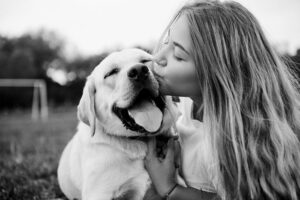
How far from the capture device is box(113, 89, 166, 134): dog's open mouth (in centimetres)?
267

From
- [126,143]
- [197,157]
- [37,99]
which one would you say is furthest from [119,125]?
[37,99]

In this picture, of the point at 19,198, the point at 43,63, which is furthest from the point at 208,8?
the point at 43,63

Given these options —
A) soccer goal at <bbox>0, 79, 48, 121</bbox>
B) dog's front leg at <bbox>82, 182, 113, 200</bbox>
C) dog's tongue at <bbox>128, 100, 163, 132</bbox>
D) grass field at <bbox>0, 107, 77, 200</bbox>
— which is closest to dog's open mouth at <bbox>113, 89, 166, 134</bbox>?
dog's tongue at <bbox>128, 100, 163, 132</bbox>

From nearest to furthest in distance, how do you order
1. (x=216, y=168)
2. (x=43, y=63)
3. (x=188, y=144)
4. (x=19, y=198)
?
(x=216, y=168), (x=188, y=144), (x=19, y=198), (x=43, y=63)

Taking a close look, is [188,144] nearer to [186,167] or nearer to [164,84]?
[186,167]

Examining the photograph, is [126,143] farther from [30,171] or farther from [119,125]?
[30,171]

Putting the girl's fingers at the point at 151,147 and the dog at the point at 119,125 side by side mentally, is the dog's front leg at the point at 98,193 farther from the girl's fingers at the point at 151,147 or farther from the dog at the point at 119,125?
the girl's fingers at the point at 151,147

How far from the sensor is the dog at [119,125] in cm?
267

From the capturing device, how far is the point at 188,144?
9.38 feet

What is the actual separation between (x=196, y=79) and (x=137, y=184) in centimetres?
100

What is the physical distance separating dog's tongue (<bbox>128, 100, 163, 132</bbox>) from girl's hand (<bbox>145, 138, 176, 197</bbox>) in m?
0.26

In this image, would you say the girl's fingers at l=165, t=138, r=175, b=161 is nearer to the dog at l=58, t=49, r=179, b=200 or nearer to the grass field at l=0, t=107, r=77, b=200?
the dog at l=58, t=49, r=179, b=200

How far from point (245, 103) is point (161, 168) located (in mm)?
856

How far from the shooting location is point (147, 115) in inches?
106
